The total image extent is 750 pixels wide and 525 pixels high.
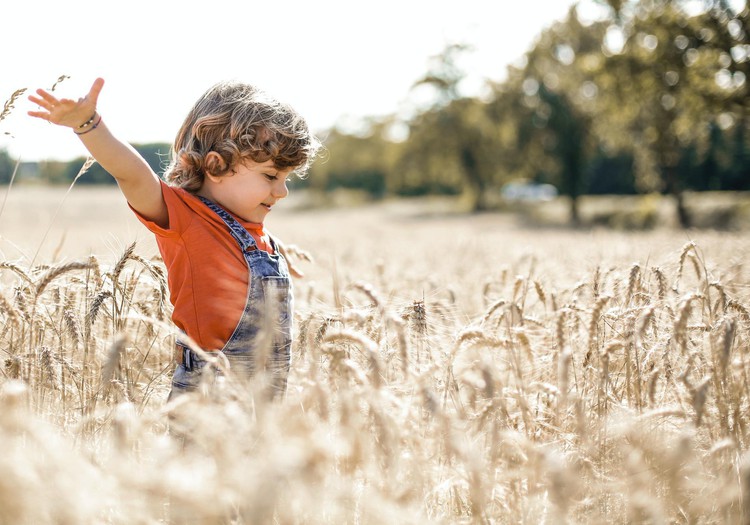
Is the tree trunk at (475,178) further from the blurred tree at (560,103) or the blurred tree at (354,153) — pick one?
the blurred tree at (354,153)

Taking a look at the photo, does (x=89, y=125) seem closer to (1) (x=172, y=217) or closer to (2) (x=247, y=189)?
(1) (x=172, y=217)

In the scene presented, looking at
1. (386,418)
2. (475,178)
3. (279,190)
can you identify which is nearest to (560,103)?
(475,178)

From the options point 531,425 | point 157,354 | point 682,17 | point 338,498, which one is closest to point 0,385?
point 157,354

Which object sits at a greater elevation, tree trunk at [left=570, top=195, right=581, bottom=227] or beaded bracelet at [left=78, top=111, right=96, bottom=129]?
tree trunk at [left=570, top=195, right=581, bottom=227]

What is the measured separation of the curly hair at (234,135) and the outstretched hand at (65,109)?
0.51 metres

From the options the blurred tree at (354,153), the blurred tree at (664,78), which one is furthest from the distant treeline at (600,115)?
the blurred tree at (354,153)

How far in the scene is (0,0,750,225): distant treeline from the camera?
15.4 metres

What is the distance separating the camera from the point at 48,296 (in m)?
2.50

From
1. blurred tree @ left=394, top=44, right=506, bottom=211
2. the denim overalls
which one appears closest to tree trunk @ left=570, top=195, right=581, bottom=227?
blurred tree @ left=394, top=44, right=506, bottom=211

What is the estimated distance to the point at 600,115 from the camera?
22250mm

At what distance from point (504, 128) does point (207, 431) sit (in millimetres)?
32196

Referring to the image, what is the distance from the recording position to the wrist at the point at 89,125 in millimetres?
1978

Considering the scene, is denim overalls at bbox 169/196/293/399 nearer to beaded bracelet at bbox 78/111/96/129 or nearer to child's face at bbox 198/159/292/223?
child's face at bbox 198/159/292/223

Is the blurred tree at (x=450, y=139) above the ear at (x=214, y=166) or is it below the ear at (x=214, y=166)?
above
